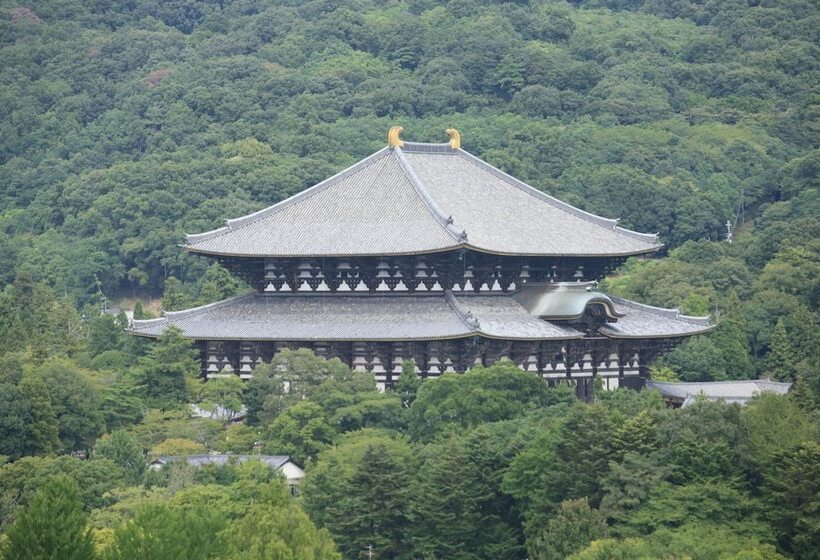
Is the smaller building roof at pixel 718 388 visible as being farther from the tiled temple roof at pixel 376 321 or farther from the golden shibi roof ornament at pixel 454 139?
the golden shibi roof ornament at pixel 454 139

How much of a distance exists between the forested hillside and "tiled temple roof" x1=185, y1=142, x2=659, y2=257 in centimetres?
459

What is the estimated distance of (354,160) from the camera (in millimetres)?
87625

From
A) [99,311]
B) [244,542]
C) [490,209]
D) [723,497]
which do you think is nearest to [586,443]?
[723,497]

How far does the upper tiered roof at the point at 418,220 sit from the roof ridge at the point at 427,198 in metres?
0.03

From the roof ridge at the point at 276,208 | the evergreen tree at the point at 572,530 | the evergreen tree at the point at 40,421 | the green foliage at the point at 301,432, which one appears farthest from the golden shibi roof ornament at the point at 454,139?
the evergreen tree at the point at 572,530

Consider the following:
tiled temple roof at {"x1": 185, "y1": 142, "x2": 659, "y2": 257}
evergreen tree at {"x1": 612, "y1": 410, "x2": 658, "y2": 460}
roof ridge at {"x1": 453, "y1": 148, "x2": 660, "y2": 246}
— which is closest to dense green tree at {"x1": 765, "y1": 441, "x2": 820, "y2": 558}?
evergreen tree at {"x1": 612, "y1": 410, "x2": 658, "y2": 460}

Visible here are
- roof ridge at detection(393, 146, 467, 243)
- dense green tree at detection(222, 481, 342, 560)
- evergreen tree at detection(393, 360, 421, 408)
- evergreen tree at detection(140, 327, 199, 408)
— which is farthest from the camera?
roof ridge at detection(393, 146, 467, 243)

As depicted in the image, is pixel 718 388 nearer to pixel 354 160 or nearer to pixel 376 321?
pixel 376 321

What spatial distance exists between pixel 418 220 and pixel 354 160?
34.7m

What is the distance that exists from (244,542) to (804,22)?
245 feet

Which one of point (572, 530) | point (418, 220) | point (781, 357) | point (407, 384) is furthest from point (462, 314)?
point (572, 530)

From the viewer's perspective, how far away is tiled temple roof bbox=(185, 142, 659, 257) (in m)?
52.4

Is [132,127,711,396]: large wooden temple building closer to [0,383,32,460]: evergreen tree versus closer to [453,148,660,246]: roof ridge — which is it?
[453,148,660,246]: roof ridge

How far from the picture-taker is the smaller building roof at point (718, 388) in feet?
172
